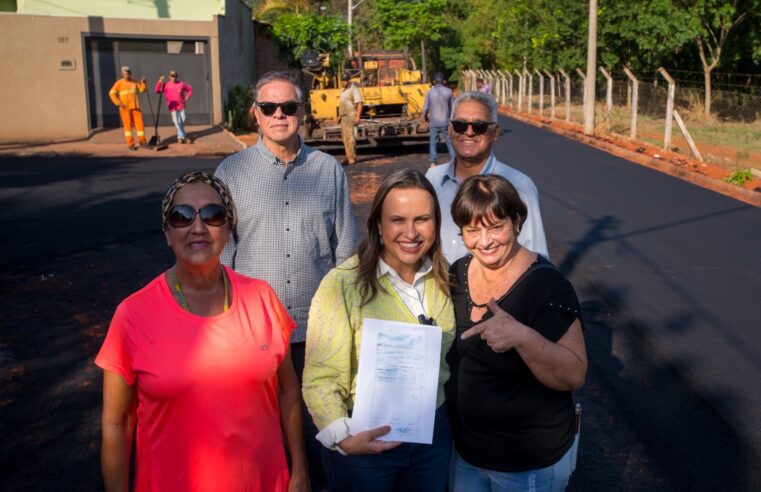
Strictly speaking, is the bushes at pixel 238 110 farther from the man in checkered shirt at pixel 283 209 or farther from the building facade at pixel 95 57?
the man in checkered shirt at pixel 283 209

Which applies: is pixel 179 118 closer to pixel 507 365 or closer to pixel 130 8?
pixel 130 8

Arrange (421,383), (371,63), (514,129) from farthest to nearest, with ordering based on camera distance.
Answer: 1. (514,129)
2. (371,63)
3. (421,383)

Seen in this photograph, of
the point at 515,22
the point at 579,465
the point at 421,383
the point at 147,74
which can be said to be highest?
the point at 515,22

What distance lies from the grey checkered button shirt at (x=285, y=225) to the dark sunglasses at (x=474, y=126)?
0.68 metres

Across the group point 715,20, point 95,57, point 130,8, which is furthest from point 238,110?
point 715,20

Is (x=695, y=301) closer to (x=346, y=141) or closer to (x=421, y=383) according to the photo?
(x=421, y=383)

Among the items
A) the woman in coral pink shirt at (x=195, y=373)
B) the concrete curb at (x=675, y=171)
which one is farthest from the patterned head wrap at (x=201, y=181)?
the concrete curb at (x=675, y=171)

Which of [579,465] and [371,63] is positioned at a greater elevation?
[371,63]

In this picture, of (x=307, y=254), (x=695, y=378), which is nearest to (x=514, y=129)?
(x=695, y=378)

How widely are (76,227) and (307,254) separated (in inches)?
323

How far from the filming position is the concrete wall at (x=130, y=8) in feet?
82.0

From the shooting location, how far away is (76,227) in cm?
1117

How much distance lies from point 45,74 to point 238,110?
5.67 meters

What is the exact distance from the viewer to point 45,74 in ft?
75.5
